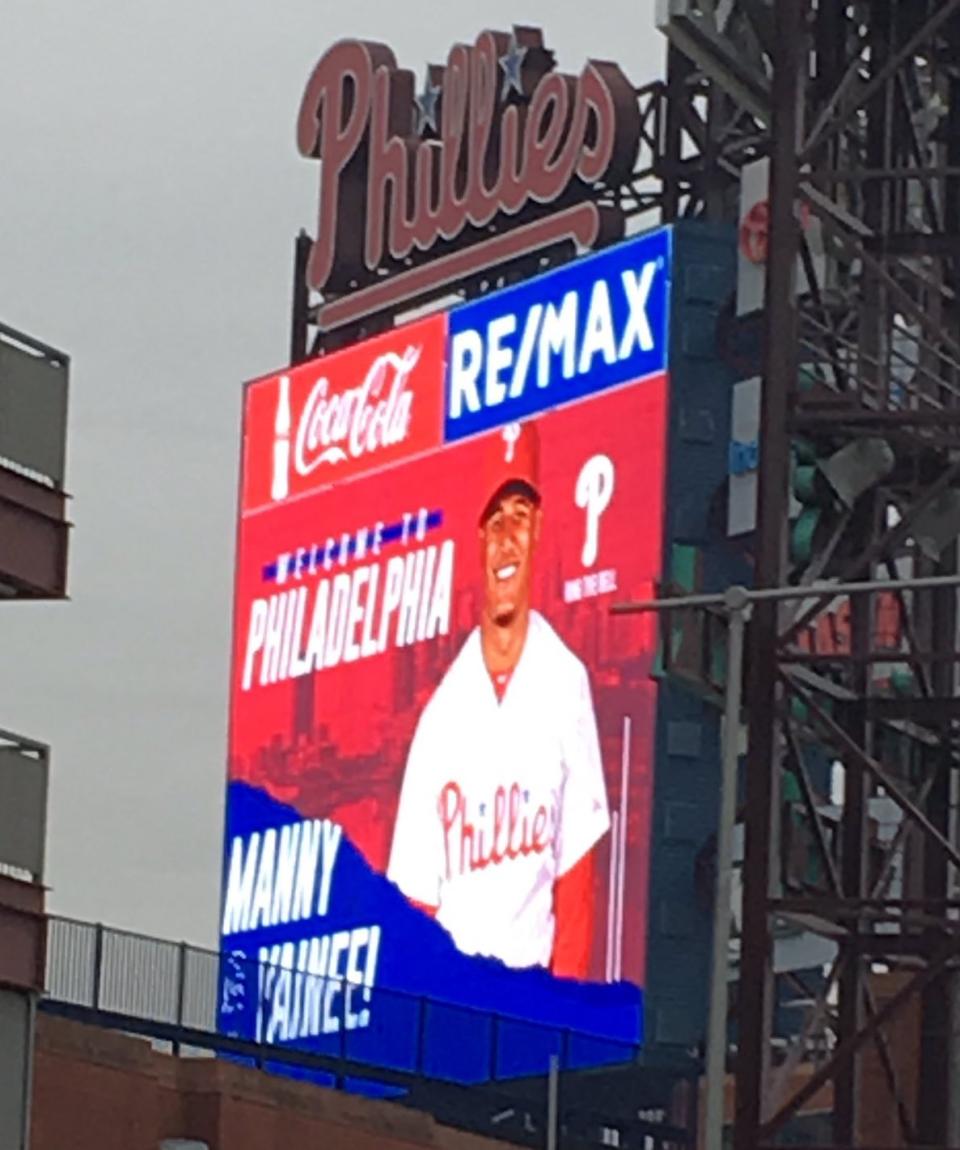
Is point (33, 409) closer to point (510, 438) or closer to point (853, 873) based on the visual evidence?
point (853, 873)

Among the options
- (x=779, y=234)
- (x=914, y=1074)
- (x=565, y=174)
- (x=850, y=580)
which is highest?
(x=565, y=174)

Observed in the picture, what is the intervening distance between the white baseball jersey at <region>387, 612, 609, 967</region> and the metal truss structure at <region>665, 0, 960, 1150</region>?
18683 millimetres

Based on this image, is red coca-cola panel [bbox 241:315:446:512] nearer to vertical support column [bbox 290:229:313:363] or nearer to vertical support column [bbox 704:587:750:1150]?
vertical support column [bbox 290:229:313:363]

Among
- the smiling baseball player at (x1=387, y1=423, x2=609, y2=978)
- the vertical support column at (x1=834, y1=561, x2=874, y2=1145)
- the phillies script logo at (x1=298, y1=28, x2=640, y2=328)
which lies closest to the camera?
the vertical support column at (x1=834, y1=561, x2=874, y2=1145)

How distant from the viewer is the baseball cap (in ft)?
198

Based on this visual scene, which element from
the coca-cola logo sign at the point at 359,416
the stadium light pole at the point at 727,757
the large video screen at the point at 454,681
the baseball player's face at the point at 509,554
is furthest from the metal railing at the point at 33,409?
the coca-cola logo sign at the point at 359,416

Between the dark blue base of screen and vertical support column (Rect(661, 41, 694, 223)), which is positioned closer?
the dark blue base of screen

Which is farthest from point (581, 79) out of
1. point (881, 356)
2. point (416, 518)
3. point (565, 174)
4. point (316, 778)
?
point (881, 356)

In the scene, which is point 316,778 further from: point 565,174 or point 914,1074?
point 914,1074

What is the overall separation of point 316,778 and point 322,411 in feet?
19.0

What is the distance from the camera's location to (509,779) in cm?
5972

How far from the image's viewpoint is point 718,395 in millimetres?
57688

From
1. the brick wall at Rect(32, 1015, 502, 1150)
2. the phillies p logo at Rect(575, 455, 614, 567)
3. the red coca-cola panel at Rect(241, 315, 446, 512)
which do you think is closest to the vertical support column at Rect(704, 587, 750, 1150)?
the brick wall at Rect(32, 1015, 502, 1150)

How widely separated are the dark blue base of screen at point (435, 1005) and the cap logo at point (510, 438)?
19.4ft
